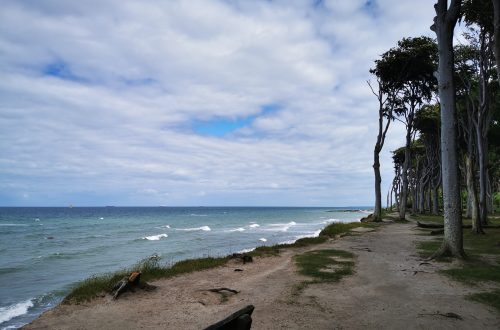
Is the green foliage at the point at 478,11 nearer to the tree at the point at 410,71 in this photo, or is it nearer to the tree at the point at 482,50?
the tree at the point at 482,50

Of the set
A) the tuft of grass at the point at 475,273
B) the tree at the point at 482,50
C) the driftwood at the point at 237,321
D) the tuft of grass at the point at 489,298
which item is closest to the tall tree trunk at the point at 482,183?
the tree at the point at 482,50

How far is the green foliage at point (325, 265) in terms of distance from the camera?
10938 mm

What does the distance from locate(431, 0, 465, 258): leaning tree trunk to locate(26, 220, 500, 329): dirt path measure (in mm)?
1521

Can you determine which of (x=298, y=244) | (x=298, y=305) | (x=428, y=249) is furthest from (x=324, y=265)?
(x=298, y=244)

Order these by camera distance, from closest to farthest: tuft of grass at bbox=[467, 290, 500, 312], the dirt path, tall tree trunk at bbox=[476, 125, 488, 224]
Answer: the dirt path < tuft of grass at bbox=[467, 290, 500, 312] < tall tree trunk at bbox=[476, 125, 488, 224]

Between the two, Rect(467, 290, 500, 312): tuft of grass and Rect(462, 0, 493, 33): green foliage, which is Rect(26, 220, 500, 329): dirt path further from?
Rect(462, 0, 493, 33): green foliage

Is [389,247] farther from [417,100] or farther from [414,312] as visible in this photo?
[417,100]

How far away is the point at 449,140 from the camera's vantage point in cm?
1285

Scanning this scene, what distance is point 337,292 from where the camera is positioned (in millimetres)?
8969

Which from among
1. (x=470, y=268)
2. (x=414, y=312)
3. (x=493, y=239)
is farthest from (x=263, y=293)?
(x=493, y=239)

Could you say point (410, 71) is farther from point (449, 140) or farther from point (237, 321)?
point (237, 321)

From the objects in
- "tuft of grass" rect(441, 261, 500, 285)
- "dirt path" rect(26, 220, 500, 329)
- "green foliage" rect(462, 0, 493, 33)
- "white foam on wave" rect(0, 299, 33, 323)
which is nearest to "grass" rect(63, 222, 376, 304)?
"dirt path" rect(26, 220, 500, 329)

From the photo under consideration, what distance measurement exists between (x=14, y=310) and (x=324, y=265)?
10.6 metres

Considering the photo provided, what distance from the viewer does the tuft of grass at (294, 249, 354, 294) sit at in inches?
416
